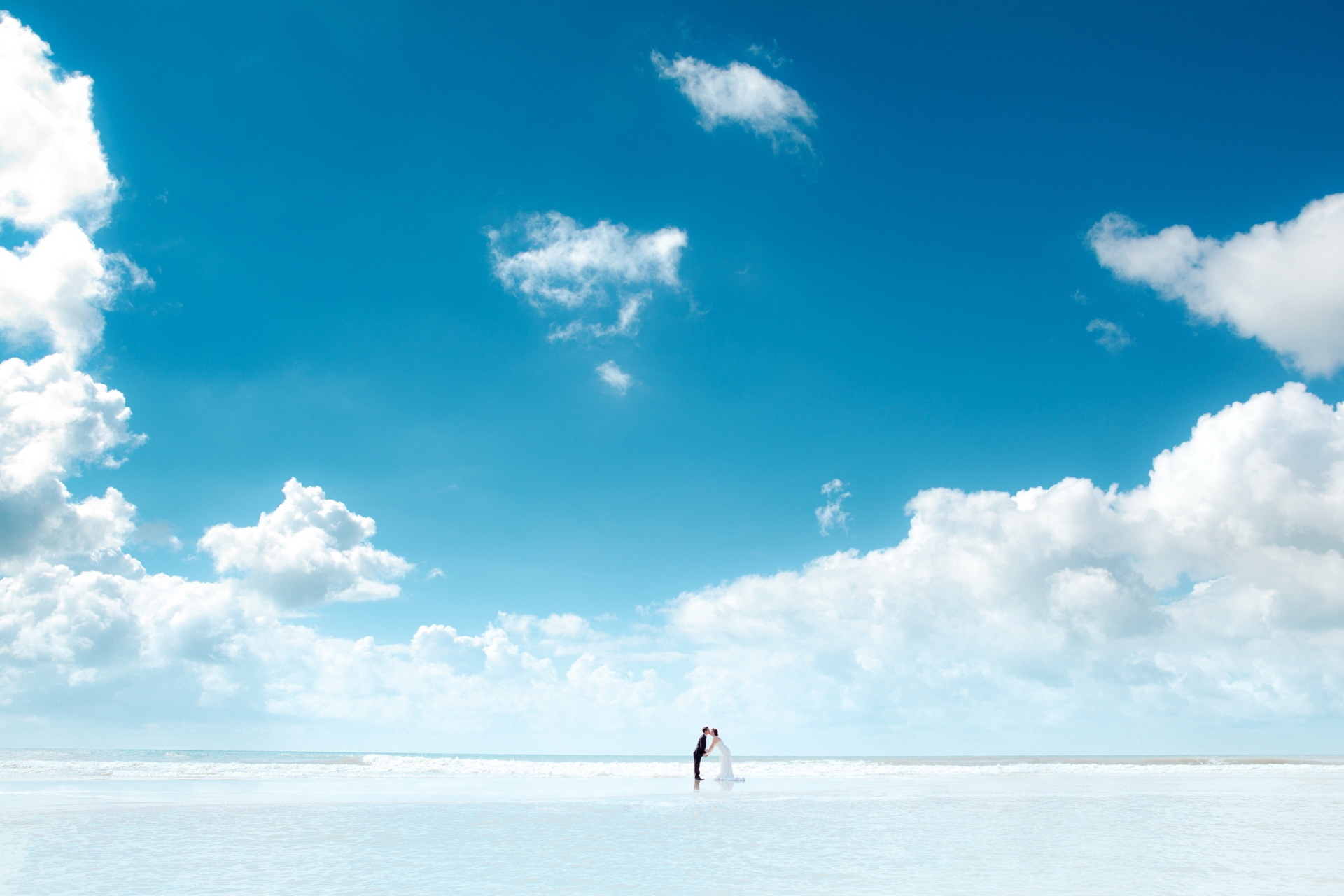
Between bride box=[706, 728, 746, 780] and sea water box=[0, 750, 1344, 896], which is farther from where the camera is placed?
bride box=[706, 728, 746, 780]

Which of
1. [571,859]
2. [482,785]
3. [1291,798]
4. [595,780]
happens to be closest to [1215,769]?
[1291,798]

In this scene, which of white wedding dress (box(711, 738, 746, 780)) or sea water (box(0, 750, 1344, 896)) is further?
white wedding dress (box(711, 738, 746, 780))

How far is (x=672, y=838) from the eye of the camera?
1736cm

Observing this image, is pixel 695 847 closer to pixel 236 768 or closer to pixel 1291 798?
pixel 1291 798

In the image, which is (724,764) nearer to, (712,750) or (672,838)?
(712,750)

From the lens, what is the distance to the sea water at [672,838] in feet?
41.5

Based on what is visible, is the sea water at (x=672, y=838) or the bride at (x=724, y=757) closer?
the sea water at (x=672, y=838)

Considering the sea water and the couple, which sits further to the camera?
the couple

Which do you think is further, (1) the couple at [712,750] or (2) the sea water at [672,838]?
(1) the couple at [712,750]

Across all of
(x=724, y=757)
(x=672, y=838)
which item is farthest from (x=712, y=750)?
(x=672, y=838)

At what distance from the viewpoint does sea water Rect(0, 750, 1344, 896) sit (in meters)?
12.7

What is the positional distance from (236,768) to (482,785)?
21.9 metres

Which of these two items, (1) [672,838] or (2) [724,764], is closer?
(1) [672,838]

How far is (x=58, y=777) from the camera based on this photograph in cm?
3859
